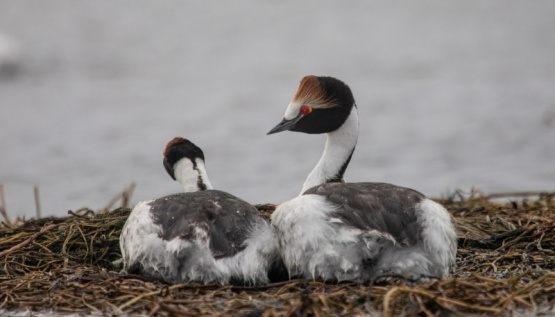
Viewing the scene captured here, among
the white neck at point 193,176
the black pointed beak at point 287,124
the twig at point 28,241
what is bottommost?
the twig at point 28,241

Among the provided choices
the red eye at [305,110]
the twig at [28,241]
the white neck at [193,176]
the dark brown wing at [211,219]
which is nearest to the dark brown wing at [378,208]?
the dark brown wing at [211,219]

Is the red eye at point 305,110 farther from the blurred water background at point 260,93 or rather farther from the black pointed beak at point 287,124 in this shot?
the blurred water background at point 260,93

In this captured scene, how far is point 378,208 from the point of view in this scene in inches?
269

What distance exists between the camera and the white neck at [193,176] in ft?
26.8

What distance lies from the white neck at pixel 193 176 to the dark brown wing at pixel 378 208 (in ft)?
4.01

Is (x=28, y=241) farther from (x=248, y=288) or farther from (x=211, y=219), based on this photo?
(x=248, y=288)

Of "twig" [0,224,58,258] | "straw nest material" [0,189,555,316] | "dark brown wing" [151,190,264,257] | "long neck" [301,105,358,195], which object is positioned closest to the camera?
"straw nest material" [0,189,555,316]

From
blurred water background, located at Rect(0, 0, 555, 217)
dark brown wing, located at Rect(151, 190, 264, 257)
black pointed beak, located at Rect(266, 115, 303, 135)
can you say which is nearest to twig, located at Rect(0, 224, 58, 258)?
dark brown wing, located at Rect(151, 190, 264, 257)

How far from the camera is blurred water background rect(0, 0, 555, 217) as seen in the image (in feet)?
45.0

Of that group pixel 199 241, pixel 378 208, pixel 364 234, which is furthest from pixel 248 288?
pixel 378 208

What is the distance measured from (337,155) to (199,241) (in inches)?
72.3

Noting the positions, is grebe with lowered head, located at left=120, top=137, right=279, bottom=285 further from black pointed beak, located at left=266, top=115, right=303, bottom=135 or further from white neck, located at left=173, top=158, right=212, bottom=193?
black pointed beak, located at left=266, top=115, right=303, bottom=135

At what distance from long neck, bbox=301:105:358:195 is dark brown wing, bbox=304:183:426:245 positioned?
44.0 inches

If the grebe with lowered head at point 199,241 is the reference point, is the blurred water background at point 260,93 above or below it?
above
